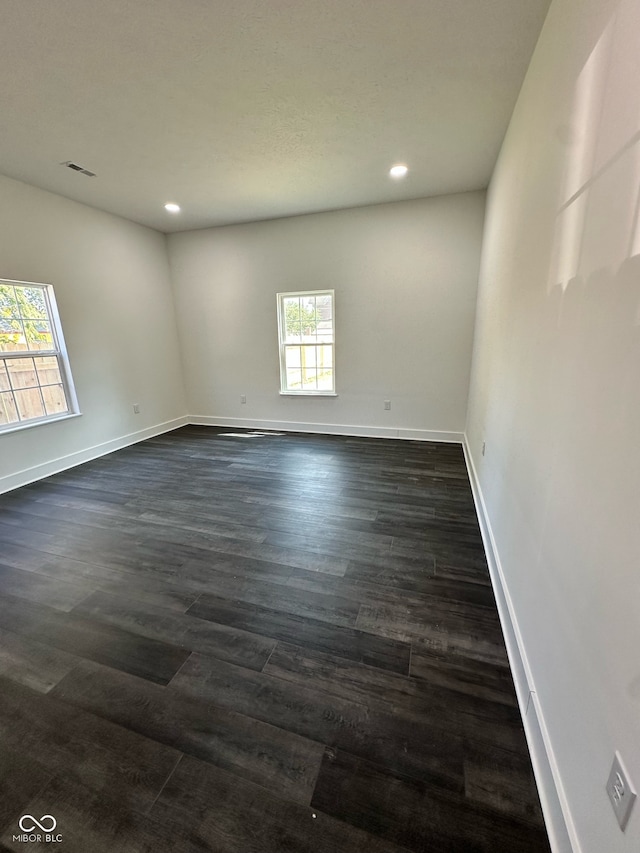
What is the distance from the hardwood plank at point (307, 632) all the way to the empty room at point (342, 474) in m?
Answer: 0.01

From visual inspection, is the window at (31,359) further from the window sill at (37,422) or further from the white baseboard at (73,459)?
the white baseboard at (73,459)

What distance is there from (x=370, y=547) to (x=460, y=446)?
247 cm

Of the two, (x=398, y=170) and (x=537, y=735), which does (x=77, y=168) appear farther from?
(x=537, y=735)

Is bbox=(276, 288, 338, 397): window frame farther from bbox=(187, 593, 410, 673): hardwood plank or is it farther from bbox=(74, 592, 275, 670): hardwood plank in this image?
bbox=(74, 592, 275, 670): hardwood plank

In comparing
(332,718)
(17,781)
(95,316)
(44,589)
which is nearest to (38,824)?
(17,781)

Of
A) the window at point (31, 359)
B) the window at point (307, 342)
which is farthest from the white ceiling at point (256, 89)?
the window at point (307, 342)

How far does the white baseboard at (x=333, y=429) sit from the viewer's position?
436cm

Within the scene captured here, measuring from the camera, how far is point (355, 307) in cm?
426

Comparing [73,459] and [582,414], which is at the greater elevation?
[582,414]

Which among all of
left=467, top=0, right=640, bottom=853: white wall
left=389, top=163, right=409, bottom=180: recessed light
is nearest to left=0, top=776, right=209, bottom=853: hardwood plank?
left=467, top=0, right=640, bottom=853: white wall

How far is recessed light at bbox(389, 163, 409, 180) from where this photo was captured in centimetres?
301

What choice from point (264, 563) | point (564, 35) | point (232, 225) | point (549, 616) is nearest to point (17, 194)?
point (232, 225)

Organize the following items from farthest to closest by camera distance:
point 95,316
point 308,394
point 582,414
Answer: point 308,394, point 95,316, point 582,414

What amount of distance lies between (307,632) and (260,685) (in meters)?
0.31
